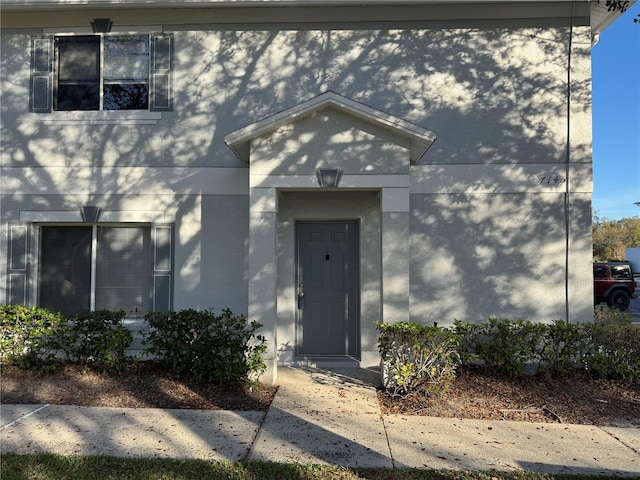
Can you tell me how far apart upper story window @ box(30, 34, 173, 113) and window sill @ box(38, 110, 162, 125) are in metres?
0.15

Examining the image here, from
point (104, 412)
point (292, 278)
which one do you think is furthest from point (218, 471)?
point (292, 278)

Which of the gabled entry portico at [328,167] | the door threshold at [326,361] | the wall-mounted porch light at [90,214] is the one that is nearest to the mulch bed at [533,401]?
the gabled entry portico at [328,167]

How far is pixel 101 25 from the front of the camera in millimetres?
7531

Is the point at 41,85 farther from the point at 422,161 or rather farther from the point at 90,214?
the point at 422,161

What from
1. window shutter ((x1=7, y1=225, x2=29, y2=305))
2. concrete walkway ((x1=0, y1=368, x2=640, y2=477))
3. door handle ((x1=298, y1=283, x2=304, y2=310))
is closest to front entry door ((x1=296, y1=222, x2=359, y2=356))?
door handle ((x1=298, y1=283, x2=304, y2=310))

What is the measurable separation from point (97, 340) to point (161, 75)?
173 inches

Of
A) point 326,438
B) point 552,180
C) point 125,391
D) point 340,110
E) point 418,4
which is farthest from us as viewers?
point 418,4

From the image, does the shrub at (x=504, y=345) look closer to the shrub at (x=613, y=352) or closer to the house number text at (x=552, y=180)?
the shrub at (x=613, y=352)

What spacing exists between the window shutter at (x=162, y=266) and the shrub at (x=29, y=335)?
1363 millimetres

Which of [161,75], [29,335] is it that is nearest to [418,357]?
[29,335]

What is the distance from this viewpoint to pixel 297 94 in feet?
24.5

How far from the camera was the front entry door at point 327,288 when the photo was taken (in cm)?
741

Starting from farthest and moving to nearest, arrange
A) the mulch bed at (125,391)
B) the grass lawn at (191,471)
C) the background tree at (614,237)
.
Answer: the background tree at (614,237)
the mulch bed at (125,391)
the grass lawn at (191,471)

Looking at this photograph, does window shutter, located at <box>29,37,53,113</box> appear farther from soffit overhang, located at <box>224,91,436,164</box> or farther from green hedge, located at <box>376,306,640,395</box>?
green hedge, located at <box>376,306,640,395</box>
